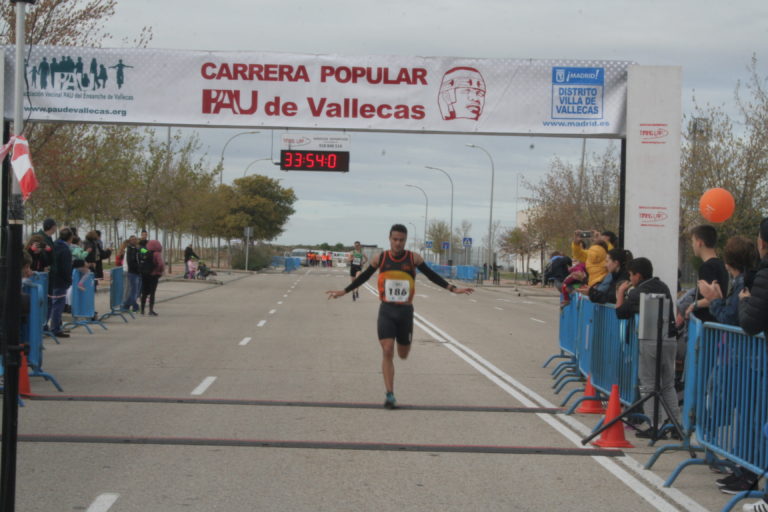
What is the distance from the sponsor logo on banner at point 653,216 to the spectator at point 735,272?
A: 21.5 feet

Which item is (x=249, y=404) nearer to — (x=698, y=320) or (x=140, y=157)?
(x=698, y=320)

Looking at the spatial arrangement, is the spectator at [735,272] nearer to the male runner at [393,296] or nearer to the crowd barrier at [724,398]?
the crowd barrier at [724,398]

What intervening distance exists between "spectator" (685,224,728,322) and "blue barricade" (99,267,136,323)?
15973 mm

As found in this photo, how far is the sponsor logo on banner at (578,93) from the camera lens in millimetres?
15133

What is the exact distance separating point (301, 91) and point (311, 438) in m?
8.23

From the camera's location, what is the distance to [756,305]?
243 inches

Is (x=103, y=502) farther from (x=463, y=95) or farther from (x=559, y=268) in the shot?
(x=559, y=268)

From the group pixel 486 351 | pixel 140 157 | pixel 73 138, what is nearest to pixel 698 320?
pixel 486 351

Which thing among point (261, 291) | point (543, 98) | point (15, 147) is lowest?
point (261, 291)

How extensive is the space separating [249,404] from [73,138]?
759 inches

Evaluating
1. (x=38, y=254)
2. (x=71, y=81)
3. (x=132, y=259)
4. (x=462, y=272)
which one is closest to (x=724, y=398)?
(x=71, y=81)

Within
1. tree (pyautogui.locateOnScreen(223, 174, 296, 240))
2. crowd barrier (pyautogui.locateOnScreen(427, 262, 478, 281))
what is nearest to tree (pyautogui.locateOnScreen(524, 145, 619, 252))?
crowd barrier (pyautogui.locateOnScreen(427, 262, 478, 281))

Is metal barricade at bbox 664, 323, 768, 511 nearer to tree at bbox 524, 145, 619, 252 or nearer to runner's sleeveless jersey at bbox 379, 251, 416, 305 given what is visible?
runner's sleeveless jersey at bbox 379, 251, 416, 305

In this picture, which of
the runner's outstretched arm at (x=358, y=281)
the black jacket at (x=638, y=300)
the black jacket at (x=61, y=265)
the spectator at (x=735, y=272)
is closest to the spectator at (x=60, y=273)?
the black jacket at (x=61, y=265)
